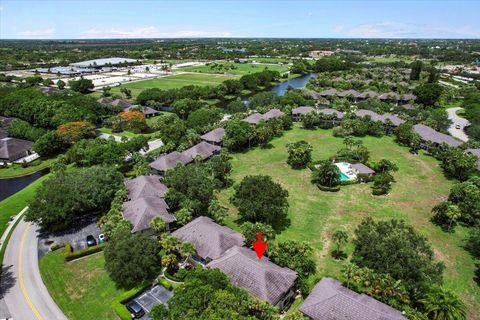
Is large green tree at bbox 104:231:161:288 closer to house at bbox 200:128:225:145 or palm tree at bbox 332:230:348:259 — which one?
palm tree at bbox 332:230:348:259

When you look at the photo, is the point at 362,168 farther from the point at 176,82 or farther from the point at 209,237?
the point at 176,82

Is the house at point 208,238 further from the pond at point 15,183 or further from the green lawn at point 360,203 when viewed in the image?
the pond at point 15,183

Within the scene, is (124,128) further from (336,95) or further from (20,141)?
(336,95)

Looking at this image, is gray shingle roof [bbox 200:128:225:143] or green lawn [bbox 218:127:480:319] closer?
green lawn [bbox 218:127:480:319]

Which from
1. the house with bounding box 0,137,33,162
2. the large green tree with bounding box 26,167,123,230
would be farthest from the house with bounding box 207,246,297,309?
the house with bounding box 0,137,33,162

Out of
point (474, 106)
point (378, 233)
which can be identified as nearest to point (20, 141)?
point (378, 233)

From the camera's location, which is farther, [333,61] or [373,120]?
[333,61]

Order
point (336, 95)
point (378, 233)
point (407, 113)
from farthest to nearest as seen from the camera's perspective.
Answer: point (336, 95), point (407, 113), point (378, 233)

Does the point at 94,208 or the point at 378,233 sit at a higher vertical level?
the point at 378,233
